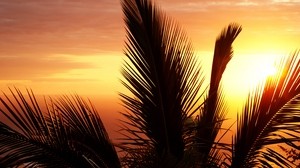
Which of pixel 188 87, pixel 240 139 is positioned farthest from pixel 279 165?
pixel 188 87

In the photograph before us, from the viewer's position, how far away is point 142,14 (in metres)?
3.75

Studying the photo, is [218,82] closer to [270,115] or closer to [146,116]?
[270,115]

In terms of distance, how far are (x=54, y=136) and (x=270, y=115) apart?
1.92 m

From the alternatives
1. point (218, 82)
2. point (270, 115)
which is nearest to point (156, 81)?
point (270, 115)

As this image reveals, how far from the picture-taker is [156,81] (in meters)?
3.82

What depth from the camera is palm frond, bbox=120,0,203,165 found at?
3779 millimetres

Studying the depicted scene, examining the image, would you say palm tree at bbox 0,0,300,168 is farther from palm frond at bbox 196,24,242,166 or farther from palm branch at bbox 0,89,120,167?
palm frond at bbox 196,24,242,166

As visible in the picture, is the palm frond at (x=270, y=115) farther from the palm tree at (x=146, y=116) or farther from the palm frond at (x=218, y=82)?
the palm frond at (x=218, y=82)

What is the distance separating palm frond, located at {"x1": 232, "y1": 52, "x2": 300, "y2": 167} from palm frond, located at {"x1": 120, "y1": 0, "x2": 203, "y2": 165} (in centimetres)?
63

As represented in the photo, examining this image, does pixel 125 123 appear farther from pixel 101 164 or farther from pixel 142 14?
pixel 142 14

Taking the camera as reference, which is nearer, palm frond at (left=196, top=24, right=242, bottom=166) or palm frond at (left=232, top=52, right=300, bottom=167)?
palm frond at (left=232, top=52, right=300, bottom=167)

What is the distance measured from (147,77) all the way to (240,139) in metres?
1.19

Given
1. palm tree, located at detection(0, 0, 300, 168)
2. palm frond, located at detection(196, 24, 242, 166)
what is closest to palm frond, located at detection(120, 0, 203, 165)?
palm tree, located at detection(0, 0, 300, 168)

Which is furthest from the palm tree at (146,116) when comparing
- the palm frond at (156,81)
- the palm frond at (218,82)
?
the palm frond at (218,82)
